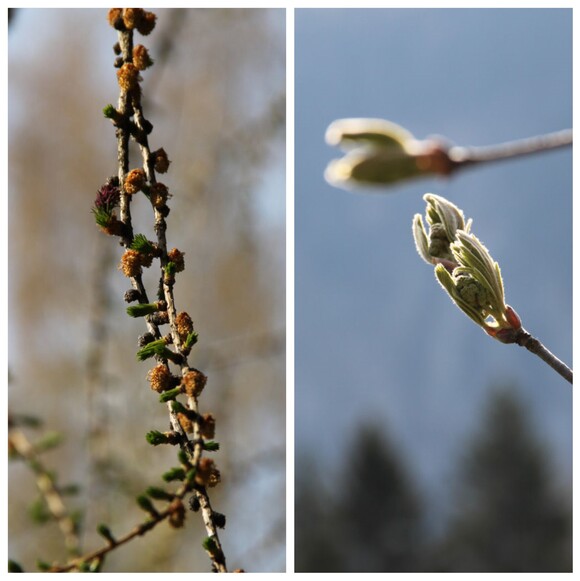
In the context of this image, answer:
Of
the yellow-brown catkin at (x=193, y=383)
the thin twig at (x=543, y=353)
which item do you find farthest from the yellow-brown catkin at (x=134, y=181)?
the thin twig at (x=543, y=353)

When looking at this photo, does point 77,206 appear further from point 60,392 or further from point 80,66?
point 60,392

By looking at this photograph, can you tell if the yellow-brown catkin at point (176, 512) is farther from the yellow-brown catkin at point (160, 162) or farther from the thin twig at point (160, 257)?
the yellow-brown catkin at point (160, 162)

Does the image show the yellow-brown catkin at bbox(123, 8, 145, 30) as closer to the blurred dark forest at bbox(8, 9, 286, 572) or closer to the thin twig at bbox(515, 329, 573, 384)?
the thin twig at bbox(515, 329, 573, 384)

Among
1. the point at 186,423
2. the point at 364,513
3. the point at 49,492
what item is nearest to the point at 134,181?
the point at 186,423

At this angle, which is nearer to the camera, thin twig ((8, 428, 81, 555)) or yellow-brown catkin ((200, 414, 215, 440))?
yellow-brown catkin ((200, 414, 215, 440))

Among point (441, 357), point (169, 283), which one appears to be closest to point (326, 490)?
point (441, 357)

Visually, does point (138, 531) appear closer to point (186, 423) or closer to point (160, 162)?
point (186, 423)

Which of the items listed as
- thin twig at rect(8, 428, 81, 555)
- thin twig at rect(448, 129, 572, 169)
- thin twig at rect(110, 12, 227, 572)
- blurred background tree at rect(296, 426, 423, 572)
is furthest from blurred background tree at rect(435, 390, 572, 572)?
thin twig at rect(448, 129, 572, 169)
